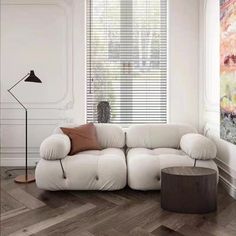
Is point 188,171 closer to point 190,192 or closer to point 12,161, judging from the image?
point 190,192

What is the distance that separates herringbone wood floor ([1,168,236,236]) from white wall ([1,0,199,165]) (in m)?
1.37

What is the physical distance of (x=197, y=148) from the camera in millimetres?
3029

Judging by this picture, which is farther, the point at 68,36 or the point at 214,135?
the point at 68,36

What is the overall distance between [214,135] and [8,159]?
3.01 meters

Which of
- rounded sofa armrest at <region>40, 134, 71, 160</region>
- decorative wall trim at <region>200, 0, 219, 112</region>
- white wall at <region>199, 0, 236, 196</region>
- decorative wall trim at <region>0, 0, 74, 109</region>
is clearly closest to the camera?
rounded sofa armrest at <region>40, 134, 71, 160</region>

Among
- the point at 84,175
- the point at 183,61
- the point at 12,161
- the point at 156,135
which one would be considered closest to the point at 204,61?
the point at 183,61

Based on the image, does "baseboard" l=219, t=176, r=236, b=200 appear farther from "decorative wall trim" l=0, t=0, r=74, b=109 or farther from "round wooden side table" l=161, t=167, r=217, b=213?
"decorative wall trim" l=0, t=0, r=74, b=109

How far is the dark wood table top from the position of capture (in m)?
2.62

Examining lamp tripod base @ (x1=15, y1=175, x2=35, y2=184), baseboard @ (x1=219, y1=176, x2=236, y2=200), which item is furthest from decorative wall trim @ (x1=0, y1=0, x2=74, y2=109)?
baseboard @ (x1=219, y1=176, x2=236, y2=200)

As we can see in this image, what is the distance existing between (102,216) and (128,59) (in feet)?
8.50

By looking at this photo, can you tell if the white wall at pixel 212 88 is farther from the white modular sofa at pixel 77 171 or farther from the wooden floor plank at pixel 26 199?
the wooden floor plank at pixel 26 199

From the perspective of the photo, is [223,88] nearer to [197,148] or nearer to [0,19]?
[197,148]

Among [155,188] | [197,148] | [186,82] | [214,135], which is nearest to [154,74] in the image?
[186,82]

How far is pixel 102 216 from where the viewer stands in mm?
2494
